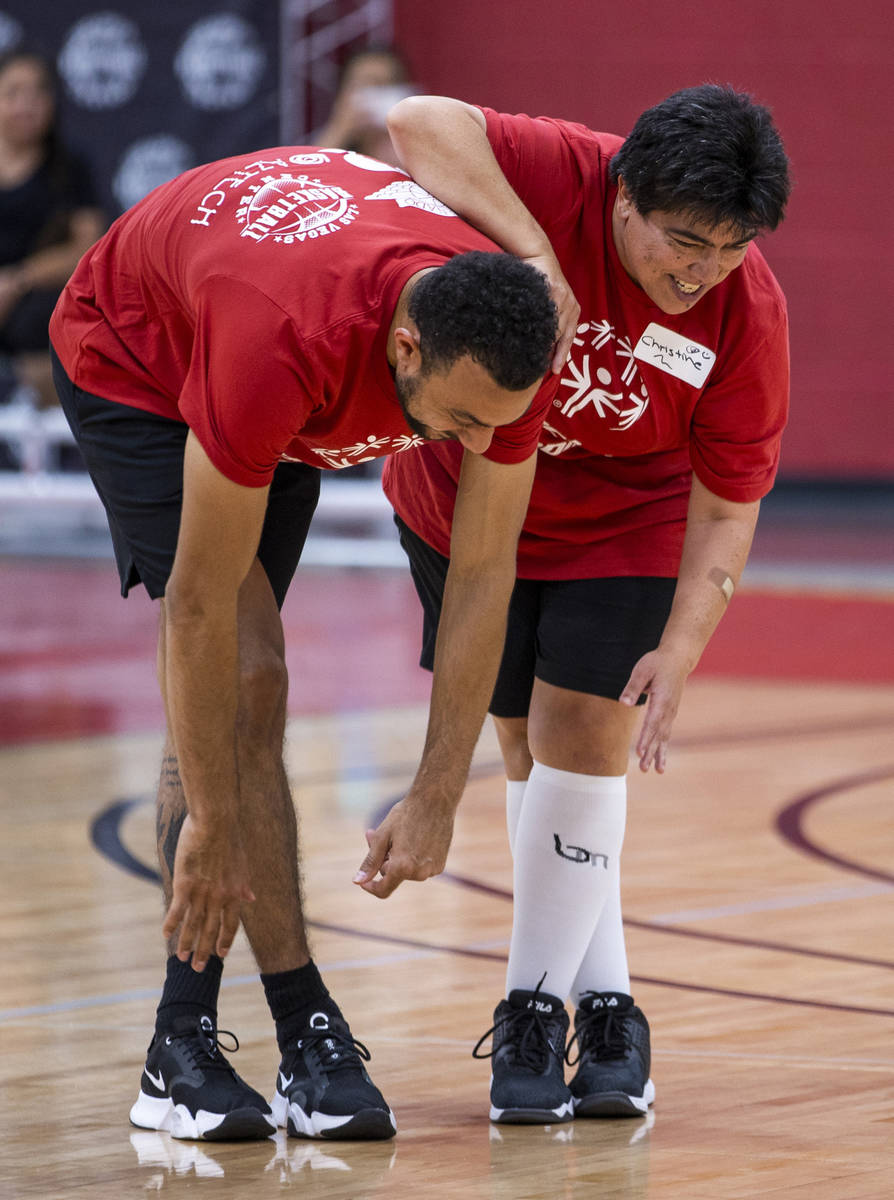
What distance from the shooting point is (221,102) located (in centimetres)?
884

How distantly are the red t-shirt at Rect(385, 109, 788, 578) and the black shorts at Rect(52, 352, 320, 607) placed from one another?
245 mm

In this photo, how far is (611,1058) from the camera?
7.97ft

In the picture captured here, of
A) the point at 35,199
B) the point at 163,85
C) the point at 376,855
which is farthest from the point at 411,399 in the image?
the point at 163,85

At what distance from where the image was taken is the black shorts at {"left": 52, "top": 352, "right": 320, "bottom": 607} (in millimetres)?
2270

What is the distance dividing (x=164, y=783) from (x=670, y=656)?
2.05 feet

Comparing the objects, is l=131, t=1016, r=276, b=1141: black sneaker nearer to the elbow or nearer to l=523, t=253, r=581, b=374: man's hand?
l=523, t=253, r=581, b=374: man's hand

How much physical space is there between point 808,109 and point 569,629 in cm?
830

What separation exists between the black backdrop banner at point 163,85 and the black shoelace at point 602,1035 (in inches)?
268

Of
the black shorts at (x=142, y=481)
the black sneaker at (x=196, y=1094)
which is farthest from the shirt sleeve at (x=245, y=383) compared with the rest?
the black sneaker at (x=196, y=1094)

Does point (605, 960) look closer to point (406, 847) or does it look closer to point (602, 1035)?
point (602, 1035)

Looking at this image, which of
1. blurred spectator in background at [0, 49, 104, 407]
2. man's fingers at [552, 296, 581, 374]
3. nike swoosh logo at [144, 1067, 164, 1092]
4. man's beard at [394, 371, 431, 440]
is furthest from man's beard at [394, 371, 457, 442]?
blurred spectator in background at [0, 49, 104, 407]

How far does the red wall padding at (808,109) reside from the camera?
33.4ft

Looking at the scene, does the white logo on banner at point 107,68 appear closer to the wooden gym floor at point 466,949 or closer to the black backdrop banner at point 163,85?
the black backdrop banner at point 163,85

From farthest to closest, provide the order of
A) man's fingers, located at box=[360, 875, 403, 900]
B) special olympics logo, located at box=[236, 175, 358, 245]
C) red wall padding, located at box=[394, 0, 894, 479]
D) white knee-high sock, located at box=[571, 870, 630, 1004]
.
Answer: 1. red wall padding, located at box=[394, 0, 894, 479]
2. white knee-high sock, located at box=[571, 870, 630, 1004]
3. man's fingers, located at box=[360, 875, 403, 900]
4. special olympics logo, located at box=[236, 175, 358, 245]
